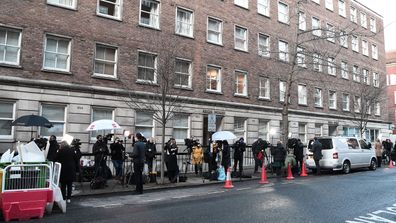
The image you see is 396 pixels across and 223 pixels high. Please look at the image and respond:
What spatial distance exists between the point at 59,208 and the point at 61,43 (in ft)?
35.0

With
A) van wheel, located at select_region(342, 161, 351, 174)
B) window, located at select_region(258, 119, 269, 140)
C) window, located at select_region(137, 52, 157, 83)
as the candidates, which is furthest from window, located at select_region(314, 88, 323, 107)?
window, located at select_region(137, 52, 157, 83)

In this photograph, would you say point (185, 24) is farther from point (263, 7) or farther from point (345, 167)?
point (345, 167)

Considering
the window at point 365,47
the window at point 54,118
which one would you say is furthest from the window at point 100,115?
the window at point 365,47

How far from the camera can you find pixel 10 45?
1564 centimetres

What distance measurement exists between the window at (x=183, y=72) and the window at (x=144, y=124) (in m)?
2.87

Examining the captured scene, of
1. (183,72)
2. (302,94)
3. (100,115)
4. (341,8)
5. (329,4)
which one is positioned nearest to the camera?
(100,115)

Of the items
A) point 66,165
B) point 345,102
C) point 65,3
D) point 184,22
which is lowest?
point 66,165

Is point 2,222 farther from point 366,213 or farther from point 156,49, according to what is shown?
point 156,49

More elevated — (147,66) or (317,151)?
(147,66)

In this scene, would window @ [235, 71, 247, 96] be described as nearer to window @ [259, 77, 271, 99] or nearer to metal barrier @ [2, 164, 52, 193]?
window @ [259, 77, 271, 99]

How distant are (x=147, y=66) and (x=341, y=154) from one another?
11584 millimetres

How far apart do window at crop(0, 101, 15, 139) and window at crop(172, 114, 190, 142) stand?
8.64 meters

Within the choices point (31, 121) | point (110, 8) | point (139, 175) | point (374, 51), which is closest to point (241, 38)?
point (110, 8)

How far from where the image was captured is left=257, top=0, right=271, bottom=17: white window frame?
88.3ft
